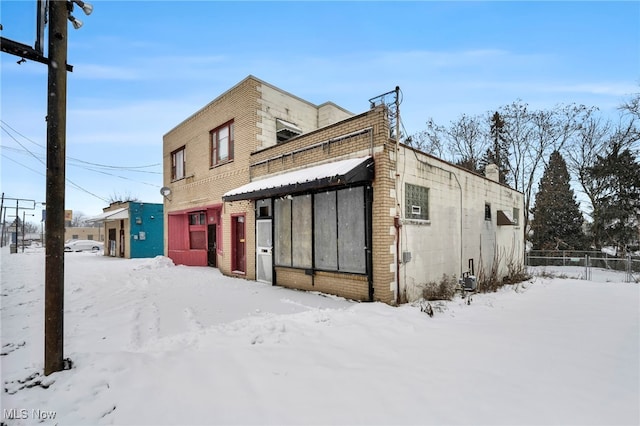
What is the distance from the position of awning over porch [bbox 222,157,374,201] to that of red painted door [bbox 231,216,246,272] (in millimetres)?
3103

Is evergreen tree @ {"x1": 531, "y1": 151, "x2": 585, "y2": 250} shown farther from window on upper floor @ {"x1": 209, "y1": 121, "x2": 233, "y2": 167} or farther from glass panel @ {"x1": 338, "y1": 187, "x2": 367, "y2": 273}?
window on upper floor @ {"x1": 209, "y1": 121, "x2": 233, "y2": 167}

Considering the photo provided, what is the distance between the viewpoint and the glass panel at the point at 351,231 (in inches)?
291

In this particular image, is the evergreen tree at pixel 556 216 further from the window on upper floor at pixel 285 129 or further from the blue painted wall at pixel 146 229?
the blue painted wall at pixel 146 229

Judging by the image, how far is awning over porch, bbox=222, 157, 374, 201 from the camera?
22.0ft

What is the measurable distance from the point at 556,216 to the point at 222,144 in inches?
1133

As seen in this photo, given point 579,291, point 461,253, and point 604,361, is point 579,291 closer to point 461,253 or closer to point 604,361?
point 461,253

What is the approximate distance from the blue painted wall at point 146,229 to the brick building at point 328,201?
27.1 ft

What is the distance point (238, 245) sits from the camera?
39.6 ft

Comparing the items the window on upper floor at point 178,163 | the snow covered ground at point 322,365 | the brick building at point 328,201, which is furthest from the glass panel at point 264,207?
the window on upper floor at point 178,163

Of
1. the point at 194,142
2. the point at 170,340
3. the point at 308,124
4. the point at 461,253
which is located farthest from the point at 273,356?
the point at 194,142

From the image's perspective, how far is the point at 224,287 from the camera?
30.5ft

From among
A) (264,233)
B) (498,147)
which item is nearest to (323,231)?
(264,233)

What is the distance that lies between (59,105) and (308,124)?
10.5 metres

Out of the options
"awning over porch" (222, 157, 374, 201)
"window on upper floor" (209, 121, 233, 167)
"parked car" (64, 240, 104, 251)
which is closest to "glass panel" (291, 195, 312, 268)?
"awning over porch" (222, 157, 374, 201)
